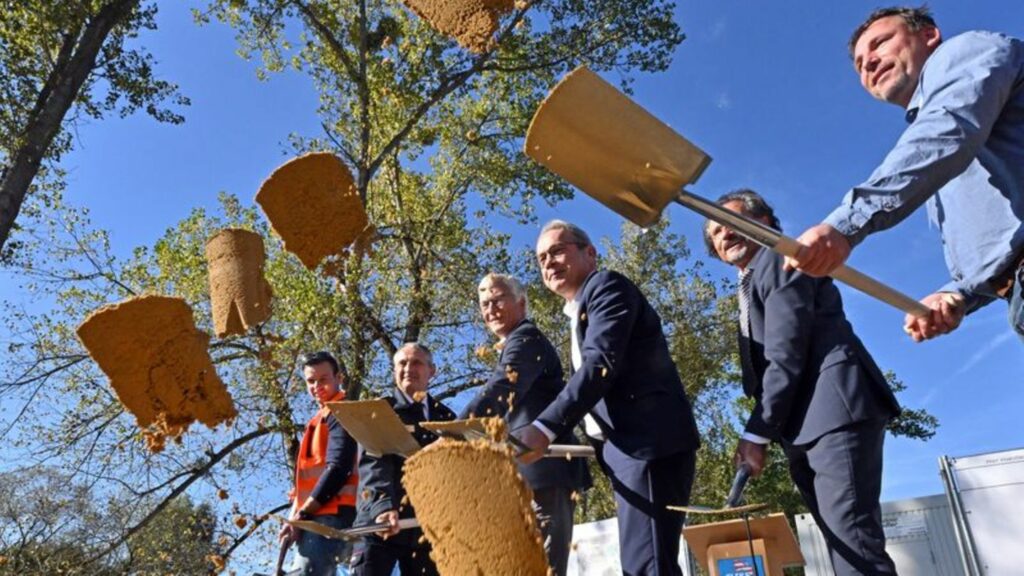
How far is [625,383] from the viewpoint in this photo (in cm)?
290

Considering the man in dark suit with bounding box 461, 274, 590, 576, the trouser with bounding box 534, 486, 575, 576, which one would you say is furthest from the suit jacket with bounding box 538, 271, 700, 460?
the trouser with bounding box 534, 486, 575, 576

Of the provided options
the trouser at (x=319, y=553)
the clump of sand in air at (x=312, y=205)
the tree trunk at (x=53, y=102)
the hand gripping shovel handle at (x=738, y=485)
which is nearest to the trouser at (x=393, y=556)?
the trouser at (x=319, y=553)

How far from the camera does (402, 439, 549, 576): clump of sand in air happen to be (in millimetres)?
2469

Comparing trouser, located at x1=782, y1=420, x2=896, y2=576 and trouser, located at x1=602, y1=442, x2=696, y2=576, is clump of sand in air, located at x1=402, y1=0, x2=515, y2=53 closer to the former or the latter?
trouser, located at x1=602, y1=442, x2=696, y2=576

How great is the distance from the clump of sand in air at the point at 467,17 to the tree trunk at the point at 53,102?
545 cm

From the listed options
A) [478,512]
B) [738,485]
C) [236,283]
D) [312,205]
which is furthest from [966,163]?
[236,283]

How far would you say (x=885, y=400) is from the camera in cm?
266

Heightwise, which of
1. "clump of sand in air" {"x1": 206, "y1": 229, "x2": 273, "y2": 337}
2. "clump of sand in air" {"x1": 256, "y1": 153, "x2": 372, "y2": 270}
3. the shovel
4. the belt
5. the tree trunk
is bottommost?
the belt

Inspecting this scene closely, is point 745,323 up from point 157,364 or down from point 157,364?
down

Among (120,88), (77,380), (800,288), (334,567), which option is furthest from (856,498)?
(77,380)

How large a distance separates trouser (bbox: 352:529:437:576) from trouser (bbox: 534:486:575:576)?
896 millimetres

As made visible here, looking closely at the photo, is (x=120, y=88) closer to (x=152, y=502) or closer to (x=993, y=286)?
(x=152, y=502)

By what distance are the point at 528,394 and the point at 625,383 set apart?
68cm

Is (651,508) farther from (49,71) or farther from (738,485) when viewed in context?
(49,71)
